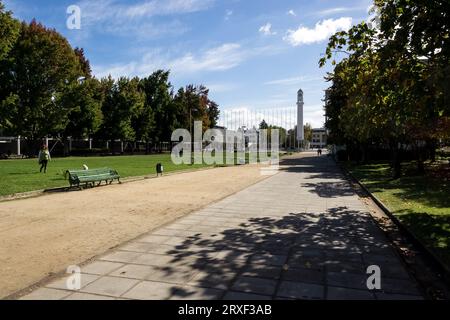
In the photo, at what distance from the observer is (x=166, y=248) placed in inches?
290

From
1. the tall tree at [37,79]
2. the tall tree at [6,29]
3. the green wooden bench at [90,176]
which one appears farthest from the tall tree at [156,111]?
the green wooden bench at [90,176]

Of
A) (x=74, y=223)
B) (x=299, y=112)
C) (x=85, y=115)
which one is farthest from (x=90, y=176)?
(x=299, y=112)

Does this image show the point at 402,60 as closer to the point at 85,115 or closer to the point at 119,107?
the point at 85,115

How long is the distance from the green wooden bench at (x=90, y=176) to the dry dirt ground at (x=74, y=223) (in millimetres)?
641

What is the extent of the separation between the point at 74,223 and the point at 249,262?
493cm

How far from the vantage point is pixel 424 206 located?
12.3 m

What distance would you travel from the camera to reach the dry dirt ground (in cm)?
628

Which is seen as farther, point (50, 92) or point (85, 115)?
point (85, 115)

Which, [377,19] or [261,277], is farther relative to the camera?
[377,19]

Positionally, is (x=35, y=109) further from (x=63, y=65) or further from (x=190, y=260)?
(x=190, y=260)

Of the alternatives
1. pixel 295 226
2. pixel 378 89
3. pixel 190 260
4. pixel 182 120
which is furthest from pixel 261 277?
pixel 182 120

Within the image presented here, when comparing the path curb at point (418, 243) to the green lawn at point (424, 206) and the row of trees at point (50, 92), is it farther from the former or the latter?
the row of trees at point (50, 92)
